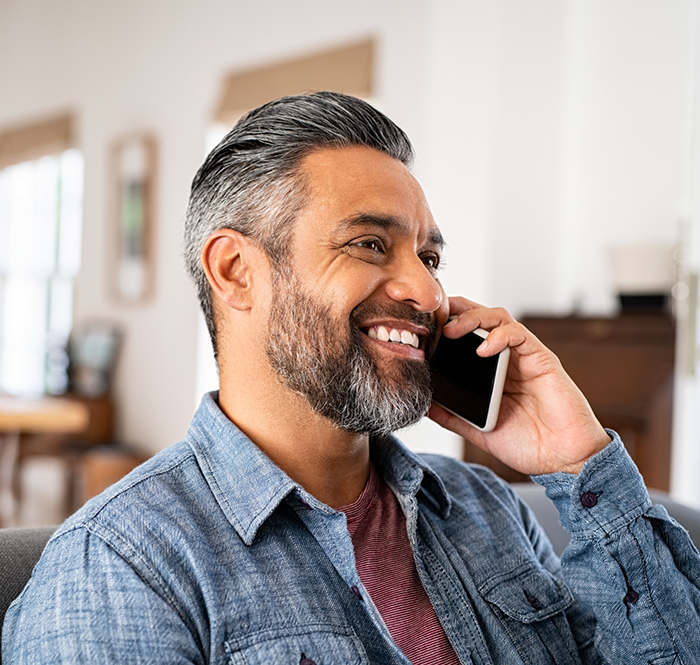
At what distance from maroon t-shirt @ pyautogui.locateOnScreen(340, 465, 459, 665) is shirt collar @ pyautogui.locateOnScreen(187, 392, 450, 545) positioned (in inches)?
2.5

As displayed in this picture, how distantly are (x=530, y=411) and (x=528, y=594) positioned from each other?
0.29 m

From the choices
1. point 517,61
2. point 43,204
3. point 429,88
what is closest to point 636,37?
point 517,61

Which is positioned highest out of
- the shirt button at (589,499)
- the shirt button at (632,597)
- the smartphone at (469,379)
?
the smartphone at (469,379)

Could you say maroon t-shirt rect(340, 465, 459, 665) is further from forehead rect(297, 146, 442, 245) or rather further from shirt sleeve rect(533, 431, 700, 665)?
forehead rect(297, 146, 442, 245)

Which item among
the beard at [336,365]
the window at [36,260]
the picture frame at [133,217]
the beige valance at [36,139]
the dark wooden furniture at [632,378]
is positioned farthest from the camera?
the window at [36,260]

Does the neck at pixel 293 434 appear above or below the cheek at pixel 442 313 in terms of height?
below

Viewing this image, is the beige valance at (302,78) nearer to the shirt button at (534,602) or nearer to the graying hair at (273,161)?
A: the graying hair at (273,161)

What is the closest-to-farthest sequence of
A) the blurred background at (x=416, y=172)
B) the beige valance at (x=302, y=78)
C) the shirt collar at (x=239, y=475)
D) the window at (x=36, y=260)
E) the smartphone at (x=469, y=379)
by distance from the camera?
1. the shirt collar at (x=239, y=475)
2. the smartphone at (x=469, y=379)
3. the blurred background at (x=416, y=172)
4. the beige valance at (x=302, y=78)
5. the window at (x=36, y=260)

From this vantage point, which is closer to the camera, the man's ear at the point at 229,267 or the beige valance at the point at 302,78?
the man's ear at the point at 229,267

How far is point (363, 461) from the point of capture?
1235 mm

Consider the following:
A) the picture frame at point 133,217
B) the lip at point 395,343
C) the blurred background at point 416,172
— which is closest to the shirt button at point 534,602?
the lip at point 395,343

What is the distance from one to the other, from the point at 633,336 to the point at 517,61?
4.33 feet

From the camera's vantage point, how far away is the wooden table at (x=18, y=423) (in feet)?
14.5

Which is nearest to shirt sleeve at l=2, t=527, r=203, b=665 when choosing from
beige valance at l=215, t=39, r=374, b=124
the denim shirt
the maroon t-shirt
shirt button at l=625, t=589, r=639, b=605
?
the denim shirt
